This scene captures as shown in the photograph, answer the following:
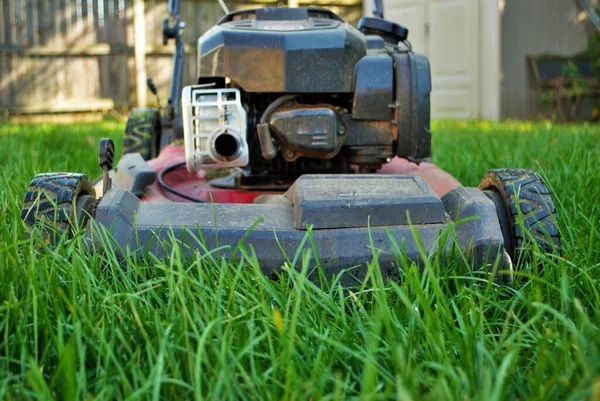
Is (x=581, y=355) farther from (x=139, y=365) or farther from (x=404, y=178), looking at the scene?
(x=404, y=178)

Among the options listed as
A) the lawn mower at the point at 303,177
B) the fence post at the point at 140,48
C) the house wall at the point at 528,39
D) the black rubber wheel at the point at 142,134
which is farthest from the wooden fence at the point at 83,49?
the lawn mower at the point at 303,177

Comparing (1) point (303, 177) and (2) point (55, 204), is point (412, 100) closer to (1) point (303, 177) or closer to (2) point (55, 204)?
(1) point (303, 177)

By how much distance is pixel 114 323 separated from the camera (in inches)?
52.0

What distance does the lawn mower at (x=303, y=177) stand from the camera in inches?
74.1

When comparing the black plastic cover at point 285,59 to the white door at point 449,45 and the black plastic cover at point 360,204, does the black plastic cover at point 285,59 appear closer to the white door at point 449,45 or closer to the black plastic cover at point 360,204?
the black plastic cover at point 360,204

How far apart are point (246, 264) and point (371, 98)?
900 mm

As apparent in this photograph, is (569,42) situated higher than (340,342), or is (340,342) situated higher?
(569,42)

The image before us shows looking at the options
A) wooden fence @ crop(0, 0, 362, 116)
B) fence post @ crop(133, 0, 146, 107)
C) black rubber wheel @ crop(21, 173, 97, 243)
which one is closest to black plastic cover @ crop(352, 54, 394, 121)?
black rubber wheel @ crop(21, 173, 97, 243)

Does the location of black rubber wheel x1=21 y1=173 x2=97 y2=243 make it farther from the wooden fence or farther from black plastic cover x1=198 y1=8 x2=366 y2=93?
the wooden fence

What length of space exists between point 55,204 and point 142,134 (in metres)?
1.94

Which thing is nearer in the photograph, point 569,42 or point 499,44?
point 499,44

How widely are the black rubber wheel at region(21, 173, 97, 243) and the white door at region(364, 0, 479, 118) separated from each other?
8230 mm

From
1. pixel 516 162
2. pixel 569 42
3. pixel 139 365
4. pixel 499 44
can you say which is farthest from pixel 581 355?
pixel 569 42

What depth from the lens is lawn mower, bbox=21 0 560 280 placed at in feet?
6.18
